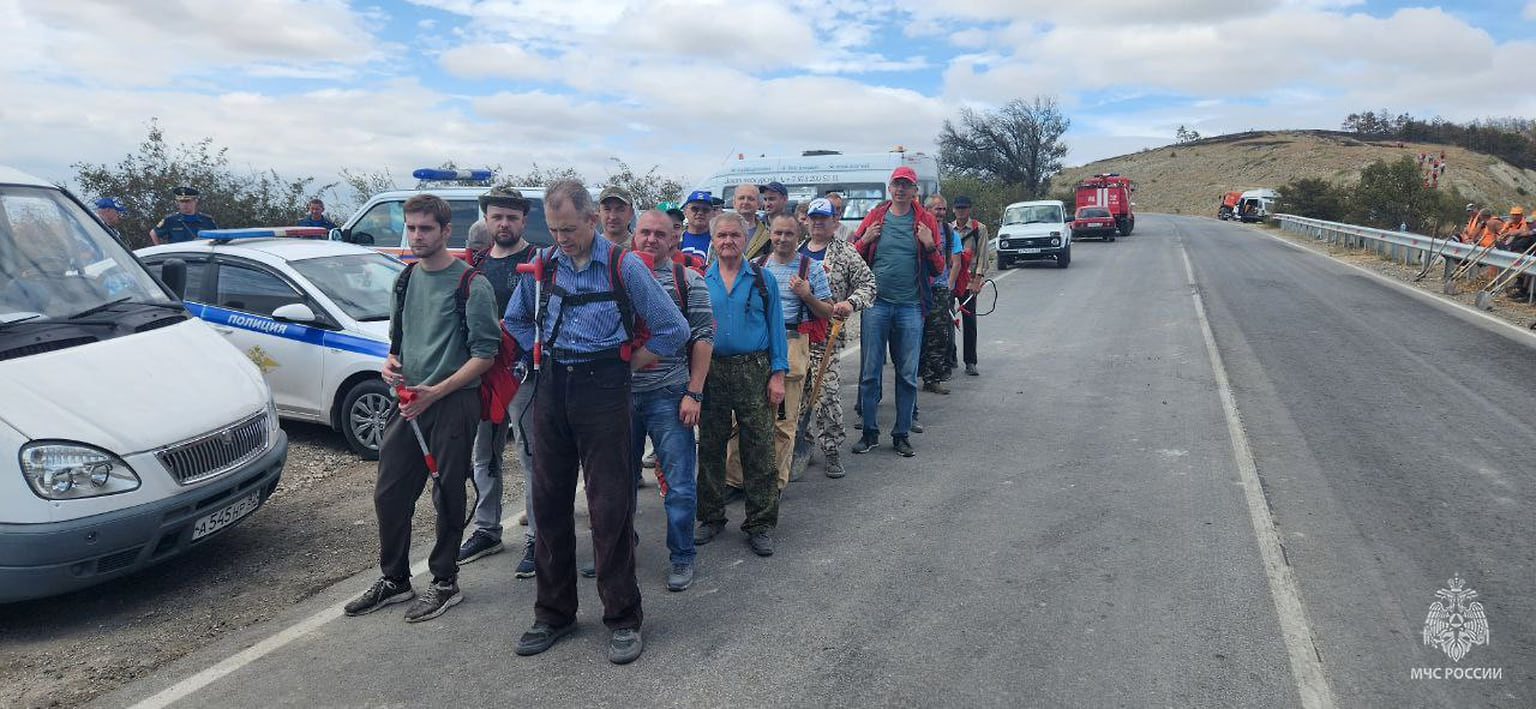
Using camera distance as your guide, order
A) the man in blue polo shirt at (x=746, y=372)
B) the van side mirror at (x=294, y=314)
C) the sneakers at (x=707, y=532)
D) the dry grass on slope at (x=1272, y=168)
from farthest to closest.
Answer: the dry grass on slope at (x=1272, y=168), the van side mirror at (x=294, y=314), the sneakers at (x=707, y=532), the man in blue polo shirt at (x=746, y=372)

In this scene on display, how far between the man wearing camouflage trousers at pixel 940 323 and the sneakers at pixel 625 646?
4.70 metres

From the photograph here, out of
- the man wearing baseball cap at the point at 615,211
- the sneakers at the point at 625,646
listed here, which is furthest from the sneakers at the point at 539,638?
the man wearing baseball cap at the point at 615,211

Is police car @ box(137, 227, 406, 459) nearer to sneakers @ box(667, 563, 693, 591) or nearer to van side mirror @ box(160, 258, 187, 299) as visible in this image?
van side mirror @ box(160, 258, 187, 299)

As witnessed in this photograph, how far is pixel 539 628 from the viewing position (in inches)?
149

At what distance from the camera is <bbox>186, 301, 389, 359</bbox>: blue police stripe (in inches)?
260

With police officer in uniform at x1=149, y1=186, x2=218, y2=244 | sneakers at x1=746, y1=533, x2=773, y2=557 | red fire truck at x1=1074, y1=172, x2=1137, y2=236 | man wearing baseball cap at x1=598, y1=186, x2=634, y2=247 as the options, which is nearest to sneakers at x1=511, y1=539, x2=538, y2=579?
sneakers at x1=746, y1=533, x2=773, y2=557

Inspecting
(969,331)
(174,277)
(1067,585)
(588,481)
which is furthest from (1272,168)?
(588,481)

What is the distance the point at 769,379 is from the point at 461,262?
1.67 meters

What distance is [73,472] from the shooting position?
3916 millimetres

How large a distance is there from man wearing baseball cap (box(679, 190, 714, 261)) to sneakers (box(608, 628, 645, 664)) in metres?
2.84

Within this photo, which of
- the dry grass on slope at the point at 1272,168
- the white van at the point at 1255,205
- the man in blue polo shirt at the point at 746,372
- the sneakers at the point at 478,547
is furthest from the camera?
the dry grass on slope at the point at 1272,168

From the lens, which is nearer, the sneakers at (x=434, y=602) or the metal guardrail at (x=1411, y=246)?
the sneakers at (x=434, y=602)

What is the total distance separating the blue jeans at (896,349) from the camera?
6.46 m

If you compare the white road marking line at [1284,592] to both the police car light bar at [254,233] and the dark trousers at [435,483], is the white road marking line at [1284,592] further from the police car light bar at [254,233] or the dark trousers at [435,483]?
the police car light bar at [254,233]
